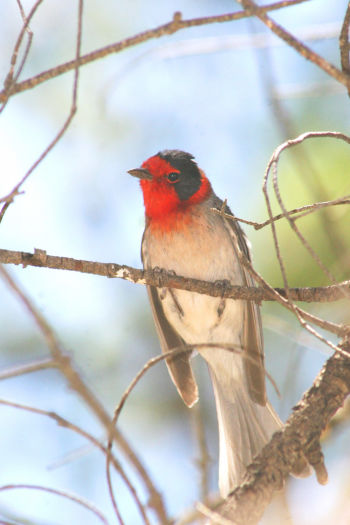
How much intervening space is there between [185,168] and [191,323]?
1.22 m

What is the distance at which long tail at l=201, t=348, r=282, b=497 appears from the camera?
412 cm

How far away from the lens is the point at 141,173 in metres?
4.99

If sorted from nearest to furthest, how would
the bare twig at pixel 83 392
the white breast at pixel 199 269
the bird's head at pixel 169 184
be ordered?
the bare twig at pixel 83 392, the white breast at pixel 199 269, the bird's head at pixel 169 184

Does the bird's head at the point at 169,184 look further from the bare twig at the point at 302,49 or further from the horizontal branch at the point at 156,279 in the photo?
the bare twig at the point at 302,49

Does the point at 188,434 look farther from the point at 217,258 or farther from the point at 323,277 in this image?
the point at 323,277

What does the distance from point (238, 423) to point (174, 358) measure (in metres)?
0.64

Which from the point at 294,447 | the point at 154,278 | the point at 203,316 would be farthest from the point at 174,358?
the point at 294,447

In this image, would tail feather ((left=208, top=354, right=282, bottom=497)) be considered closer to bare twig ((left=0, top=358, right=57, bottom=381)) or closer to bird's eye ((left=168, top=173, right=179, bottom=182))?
bird's eye ((left=168, top=173, right=179, bottom=182))

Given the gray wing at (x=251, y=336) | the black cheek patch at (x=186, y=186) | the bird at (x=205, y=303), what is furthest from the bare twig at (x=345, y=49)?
the black cheek patch at (x=186, y=186)

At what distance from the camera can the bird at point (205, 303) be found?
4477mm

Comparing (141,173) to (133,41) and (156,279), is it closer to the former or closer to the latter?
(156,279)

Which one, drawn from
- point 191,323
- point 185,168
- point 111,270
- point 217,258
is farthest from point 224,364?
point 111,270

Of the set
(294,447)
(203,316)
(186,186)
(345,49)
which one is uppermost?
(186,186)

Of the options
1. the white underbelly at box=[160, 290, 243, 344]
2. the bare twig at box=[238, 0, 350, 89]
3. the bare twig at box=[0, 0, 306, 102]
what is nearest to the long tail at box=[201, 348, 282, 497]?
the white underbelly at box=[160, 290, 243, 344]
